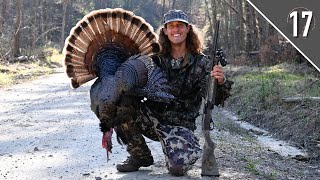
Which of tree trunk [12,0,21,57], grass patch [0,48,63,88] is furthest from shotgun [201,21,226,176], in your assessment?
tree trunk [12,0,21,57]

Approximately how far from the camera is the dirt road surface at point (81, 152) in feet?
17.0

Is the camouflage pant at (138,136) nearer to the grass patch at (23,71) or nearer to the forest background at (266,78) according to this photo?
the forest background at (266,78)

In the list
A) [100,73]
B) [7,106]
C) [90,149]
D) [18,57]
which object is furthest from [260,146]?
[18,57]

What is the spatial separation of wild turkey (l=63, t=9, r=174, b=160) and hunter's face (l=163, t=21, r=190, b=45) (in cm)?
15

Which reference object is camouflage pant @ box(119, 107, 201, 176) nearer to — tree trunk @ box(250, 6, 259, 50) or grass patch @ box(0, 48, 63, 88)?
grass patch @ box(0, 48, 63, 88)

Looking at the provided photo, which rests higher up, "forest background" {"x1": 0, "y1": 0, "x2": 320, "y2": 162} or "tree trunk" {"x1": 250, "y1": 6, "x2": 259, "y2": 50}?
"tree trunk" {"x1": 250, "y1": 6, "x2": 259, "y2": 50}

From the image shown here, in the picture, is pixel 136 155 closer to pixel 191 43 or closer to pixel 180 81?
pixel 180 81

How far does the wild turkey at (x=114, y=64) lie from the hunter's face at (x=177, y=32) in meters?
0.15

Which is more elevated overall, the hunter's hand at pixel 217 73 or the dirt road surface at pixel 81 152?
the hunter's hand at pixel 217 73

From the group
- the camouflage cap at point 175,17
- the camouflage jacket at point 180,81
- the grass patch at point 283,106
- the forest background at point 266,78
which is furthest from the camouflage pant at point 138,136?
the grass patch at point 283,106

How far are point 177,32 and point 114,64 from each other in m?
0.71

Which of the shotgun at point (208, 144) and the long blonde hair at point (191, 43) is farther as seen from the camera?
the long blonde hair at point (191, 43)

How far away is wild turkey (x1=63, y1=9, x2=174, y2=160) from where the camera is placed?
4344 millimetres

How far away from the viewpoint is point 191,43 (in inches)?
197
